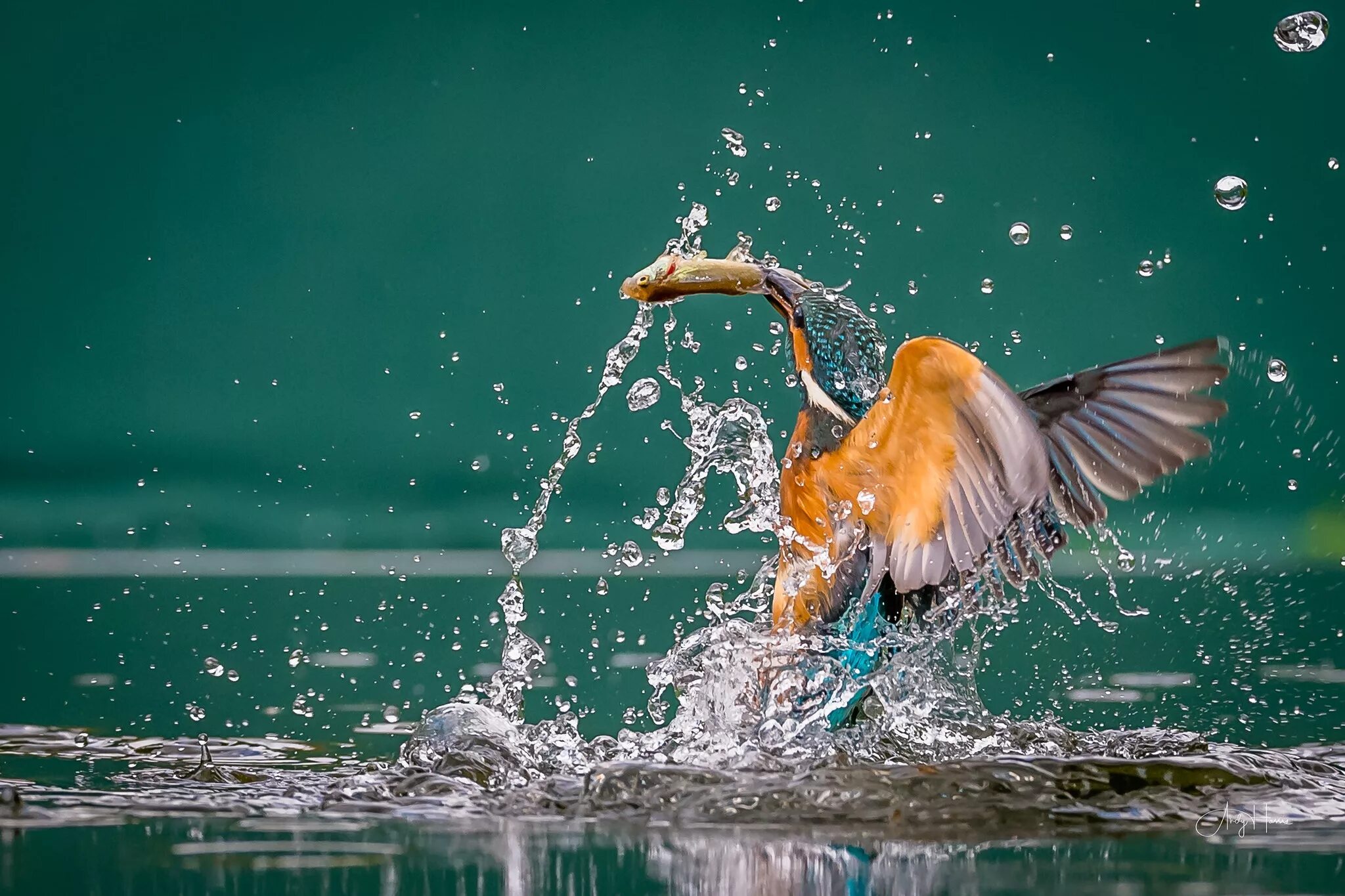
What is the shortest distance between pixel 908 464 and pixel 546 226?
705 centimetres

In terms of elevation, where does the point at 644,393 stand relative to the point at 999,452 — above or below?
above

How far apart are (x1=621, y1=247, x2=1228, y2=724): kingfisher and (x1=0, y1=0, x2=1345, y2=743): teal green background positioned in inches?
238

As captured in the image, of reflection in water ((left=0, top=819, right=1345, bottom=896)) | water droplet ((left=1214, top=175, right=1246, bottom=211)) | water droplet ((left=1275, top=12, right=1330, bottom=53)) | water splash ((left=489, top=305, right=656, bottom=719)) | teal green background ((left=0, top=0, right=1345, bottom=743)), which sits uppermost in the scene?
teal green background ((left=0, top=0, right=1345, bottom=743))

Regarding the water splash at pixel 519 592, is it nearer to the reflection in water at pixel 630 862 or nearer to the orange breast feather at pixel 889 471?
the orange breast feather at pixel 889 471

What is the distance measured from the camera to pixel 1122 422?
9.30ft

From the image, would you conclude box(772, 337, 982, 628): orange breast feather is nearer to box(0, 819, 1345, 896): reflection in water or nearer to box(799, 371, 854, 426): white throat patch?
box(799, 371, 854, 426): white throat patch

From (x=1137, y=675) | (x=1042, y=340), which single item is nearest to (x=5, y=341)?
(x=1042, y=340)

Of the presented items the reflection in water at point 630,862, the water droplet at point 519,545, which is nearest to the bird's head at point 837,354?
the water droplet at point 519,545

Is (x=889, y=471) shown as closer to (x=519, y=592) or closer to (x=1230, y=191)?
(x=519, y=592)

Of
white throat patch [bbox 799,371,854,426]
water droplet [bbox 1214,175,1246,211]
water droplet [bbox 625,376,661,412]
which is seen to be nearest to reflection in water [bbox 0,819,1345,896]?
white throat patch [bbox 799,371,854,426]

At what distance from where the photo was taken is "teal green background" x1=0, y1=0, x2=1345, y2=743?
905cm

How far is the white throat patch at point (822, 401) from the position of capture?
2.72m

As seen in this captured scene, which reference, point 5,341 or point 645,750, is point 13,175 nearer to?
point 5,341

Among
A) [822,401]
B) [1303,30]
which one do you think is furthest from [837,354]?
[1303,30]
